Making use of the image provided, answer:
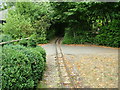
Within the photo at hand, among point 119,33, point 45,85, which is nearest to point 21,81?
point 45,85

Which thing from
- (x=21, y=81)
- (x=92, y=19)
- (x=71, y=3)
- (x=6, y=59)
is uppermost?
(x=71, y=3)

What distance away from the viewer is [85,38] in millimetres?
12477

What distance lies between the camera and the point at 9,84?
2264 mm

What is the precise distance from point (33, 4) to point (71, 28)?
192 inches

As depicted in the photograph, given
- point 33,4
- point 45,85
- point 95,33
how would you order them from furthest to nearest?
1. point 33,4
2. point 95,33
3. point 45,85

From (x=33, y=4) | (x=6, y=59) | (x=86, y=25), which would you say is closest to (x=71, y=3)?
(x=86, y=25)

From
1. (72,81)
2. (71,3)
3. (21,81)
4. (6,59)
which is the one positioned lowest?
(72,81)

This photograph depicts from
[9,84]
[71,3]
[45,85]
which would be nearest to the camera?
[9,84]

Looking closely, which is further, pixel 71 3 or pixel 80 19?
pixel 80 19

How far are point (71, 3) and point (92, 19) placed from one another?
116 inches

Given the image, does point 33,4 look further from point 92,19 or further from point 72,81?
point 72,81

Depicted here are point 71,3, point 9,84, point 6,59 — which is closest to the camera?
point 9,84

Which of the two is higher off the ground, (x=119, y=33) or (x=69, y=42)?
(x=119, y=33)

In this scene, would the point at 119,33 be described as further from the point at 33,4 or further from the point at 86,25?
the point at 33,4
